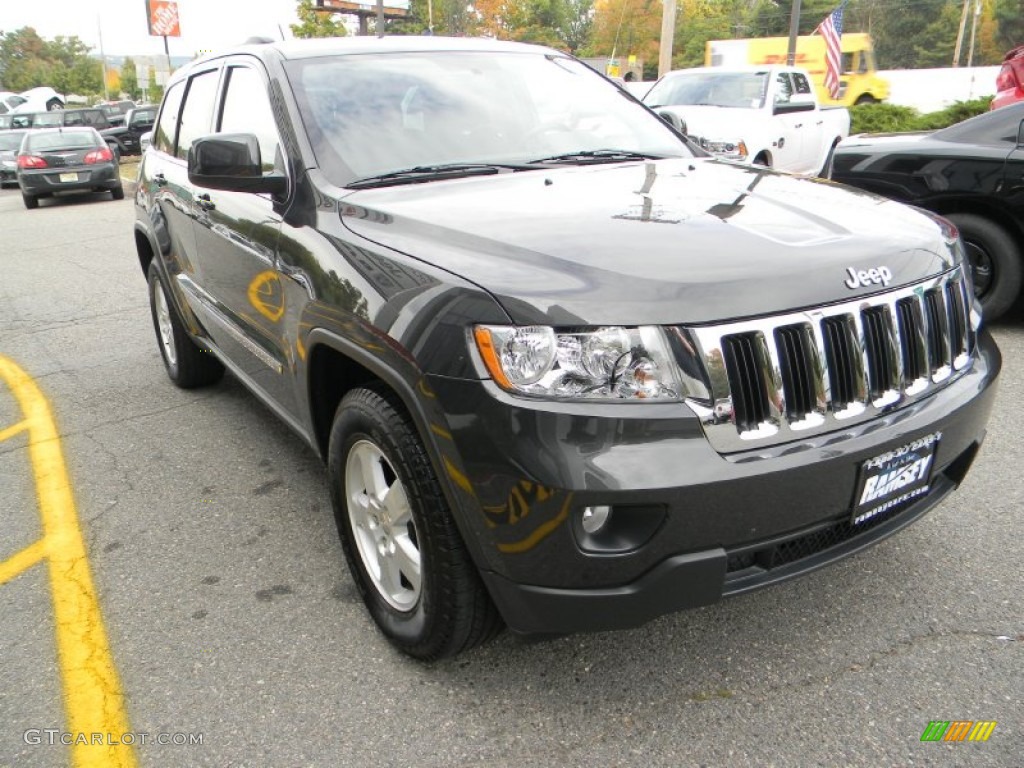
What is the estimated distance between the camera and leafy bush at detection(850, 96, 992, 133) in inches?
581

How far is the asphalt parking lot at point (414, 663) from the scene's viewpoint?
2.26 m

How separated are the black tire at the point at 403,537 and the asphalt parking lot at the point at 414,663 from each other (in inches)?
6.2

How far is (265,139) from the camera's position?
10.5 ft

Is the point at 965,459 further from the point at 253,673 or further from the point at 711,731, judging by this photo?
the point at 253,673

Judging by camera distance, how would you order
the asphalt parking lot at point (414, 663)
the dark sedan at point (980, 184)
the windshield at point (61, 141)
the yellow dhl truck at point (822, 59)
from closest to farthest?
the asphalt parking lot at point (414, 663) → the dark sedan at point (980, 184) → the windshield at point (61, 141) → the yellow dhl truck at point (822, 59)

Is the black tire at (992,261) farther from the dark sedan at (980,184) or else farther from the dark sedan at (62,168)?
the dark sedan at (62,168)

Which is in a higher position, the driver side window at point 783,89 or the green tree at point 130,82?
the green tree at point 130,82

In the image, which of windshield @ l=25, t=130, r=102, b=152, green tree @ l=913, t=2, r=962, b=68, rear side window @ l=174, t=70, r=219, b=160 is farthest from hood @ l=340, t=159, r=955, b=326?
green tree @ l=913, t=2, r=962, b=68

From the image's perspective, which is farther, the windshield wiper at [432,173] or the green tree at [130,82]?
the green tree at [130,82]

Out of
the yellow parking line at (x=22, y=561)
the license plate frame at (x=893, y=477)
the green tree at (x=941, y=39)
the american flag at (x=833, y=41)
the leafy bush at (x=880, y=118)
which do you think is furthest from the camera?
the green tree at (x=941, y=39)

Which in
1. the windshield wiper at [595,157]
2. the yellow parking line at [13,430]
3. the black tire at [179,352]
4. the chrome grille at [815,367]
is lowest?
the yellow parking line at [13,430]

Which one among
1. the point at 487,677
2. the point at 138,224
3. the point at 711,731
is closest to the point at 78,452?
the point at 138,224

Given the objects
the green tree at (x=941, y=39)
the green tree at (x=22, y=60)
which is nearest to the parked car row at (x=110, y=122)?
the green tree at (x=941, y=39)

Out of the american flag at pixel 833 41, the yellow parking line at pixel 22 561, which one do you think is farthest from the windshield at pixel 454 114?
the american flag at pixel 833 41
